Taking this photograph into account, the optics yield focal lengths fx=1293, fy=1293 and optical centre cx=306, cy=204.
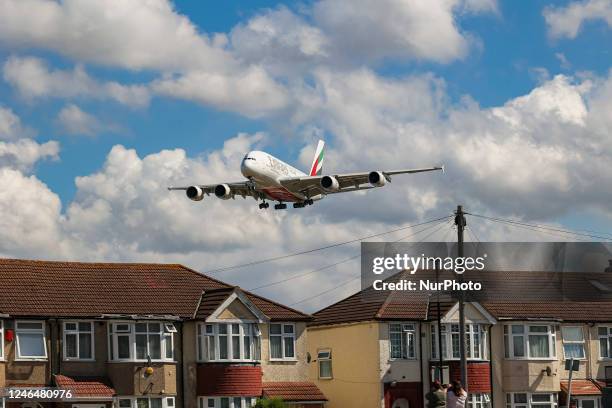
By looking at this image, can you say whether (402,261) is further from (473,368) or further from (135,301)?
(135,301)

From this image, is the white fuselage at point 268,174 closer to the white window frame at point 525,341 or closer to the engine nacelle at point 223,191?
the engine nacelle at point 223,191

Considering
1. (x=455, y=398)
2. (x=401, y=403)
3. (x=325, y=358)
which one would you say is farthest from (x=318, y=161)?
(x=455, y=398)

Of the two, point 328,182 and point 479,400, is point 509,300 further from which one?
point 328,182

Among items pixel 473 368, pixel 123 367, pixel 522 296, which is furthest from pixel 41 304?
pixel 522 296

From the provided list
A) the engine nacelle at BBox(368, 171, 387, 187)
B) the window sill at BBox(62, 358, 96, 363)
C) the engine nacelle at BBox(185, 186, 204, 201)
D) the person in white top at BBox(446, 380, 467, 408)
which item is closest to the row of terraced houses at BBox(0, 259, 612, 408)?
the window sill at BBox(62, 358, 96, 363)

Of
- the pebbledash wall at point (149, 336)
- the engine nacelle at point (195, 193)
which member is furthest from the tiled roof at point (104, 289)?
the engine nacelle at point (195, 193)
